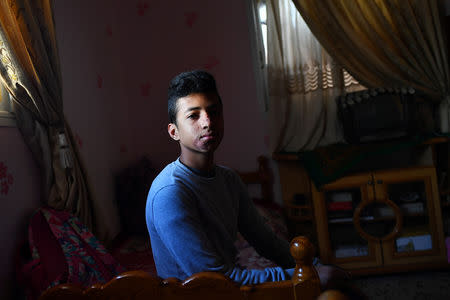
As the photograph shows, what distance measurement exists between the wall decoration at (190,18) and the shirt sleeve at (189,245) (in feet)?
8.69

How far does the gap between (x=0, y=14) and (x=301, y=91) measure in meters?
2.12

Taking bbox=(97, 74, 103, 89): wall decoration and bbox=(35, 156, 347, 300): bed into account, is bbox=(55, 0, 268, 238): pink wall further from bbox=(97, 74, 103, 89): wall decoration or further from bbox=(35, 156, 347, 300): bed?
bbox=(35, 156, 347, 300): bed

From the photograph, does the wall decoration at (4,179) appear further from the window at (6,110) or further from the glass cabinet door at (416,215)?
the glass cabinet door at (416,215)

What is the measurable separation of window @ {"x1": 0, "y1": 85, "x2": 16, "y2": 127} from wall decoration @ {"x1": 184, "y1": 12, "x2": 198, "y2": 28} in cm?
185

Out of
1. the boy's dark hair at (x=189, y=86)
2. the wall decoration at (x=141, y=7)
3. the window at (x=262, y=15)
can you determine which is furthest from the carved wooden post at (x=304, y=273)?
the wall decoration at (x=141, y=7)

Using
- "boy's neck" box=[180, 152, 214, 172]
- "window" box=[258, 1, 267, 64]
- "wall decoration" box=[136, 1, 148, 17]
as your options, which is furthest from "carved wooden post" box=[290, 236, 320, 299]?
"wall decoration" box=[136, 1, 148, 17]

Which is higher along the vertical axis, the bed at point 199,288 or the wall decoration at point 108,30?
the wall decoration at point 108,30

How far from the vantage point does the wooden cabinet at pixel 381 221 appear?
8.13ft

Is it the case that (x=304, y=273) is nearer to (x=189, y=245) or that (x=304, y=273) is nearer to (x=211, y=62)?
(x=189, y=245)

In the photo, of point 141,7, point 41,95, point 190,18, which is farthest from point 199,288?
point 141,7

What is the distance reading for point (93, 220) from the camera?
202cm

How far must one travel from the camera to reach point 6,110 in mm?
1640

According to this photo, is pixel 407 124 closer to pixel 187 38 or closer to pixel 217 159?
pixel 217 159

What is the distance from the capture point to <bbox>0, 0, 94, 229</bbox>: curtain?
1584 millimetres
